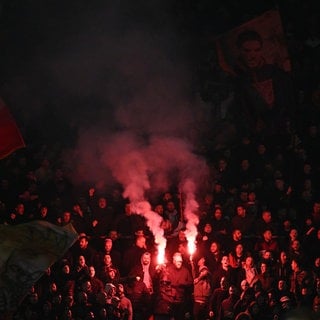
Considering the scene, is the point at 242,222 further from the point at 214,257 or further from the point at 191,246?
the point at 191,246

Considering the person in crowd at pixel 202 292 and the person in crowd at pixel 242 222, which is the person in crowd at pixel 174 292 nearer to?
the person in crowd at pixel 202 292

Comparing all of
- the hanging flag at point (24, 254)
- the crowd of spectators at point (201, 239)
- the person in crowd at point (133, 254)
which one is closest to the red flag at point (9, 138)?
the crowd of spectators at point (201, 239)

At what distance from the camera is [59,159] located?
38.5ft

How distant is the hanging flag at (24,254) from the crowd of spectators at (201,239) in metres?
4.14

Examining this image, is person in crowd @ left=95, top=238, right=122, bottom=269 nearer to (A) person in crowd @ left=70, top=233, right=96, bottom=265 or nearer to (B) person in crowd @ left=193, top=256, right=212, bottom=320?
(A) person in crowd @ left=70, top=233, right=96, bottom=265

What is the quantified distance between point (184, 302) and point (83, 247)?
173 cm

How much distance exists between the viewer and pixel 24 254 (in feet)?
13.8

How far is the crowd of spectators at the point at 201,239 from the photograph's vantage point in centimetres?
850

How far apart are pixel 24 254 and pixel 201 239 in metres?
5.56

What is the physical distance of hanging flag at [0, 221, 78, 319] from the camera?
397 centimetres

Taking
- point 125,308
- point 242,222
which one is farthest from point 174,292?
point 242,222

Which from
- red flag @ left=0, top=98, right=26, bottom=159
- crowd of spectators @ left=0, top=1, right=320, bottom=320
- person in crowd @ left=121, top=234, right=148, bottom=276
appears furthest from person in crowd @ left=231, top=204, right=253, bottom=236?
red flag @ left=0, top=98, right=26, bottom=159

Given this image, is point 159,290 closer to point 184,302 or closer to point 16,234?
point 184,302

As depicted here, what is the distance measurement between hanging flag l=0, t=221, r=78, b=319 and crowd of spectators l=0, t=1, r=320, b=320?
4.14 metres
